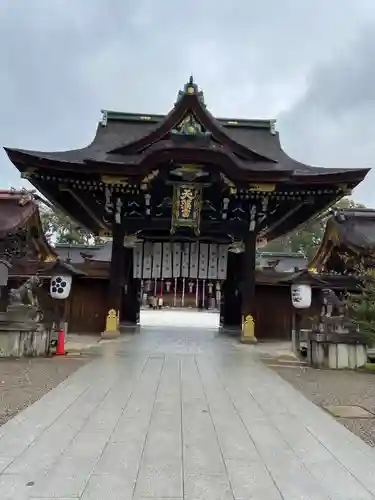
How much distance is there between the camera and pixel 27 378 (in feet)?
23.5

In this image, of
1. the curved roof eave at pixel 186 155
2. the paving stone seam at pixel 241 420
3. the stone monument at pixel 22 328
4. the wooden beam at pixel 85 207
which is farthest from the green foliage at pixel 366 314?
the wooden beam at pixel 85 207

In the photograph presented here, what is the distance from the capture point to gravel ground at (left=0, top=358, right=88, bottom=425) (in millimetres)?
5498

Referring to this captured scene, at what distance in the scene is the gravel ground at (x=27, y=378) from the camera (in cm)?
550

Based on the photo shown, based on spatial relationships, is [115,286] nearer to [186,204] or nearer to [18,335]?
[186,204]

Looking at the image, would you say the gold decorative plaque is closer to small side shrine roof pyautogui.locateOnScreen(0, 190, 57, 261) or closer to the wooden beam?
the wooden beam

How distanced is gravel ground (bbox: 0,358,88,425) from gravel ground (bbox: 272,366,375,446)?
A: 3768 mm

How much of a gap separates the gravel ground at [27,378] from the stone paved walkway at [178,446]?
0.22m

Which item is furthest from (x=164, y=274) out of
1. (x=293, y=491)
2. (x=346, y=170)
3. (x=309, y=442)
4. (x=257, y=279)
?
(x=293, y=491)

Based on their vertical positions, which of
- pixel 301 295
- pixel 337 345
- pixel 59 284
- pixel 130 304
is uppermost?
pixel 59 284

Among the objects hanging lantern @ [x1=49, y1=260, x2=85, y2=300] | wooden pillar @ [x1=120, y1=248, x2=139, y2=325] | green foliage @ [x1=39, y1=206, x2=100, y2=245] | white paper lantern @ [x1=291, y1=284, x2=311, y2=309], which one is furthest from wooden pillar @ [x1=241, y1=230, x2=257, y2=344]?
green foliage @ [x1=39, y1=206, x2=100, y2=245]

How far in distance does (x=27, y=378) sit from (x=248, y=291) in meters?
7.80

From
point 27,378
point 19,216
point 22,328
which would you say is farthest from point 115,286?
point 27,378

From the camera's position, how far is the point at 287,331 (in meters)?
16.1

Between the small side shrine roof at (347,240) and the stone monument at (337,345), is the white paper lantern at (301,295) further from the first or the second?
the stone monument at (337,345)
